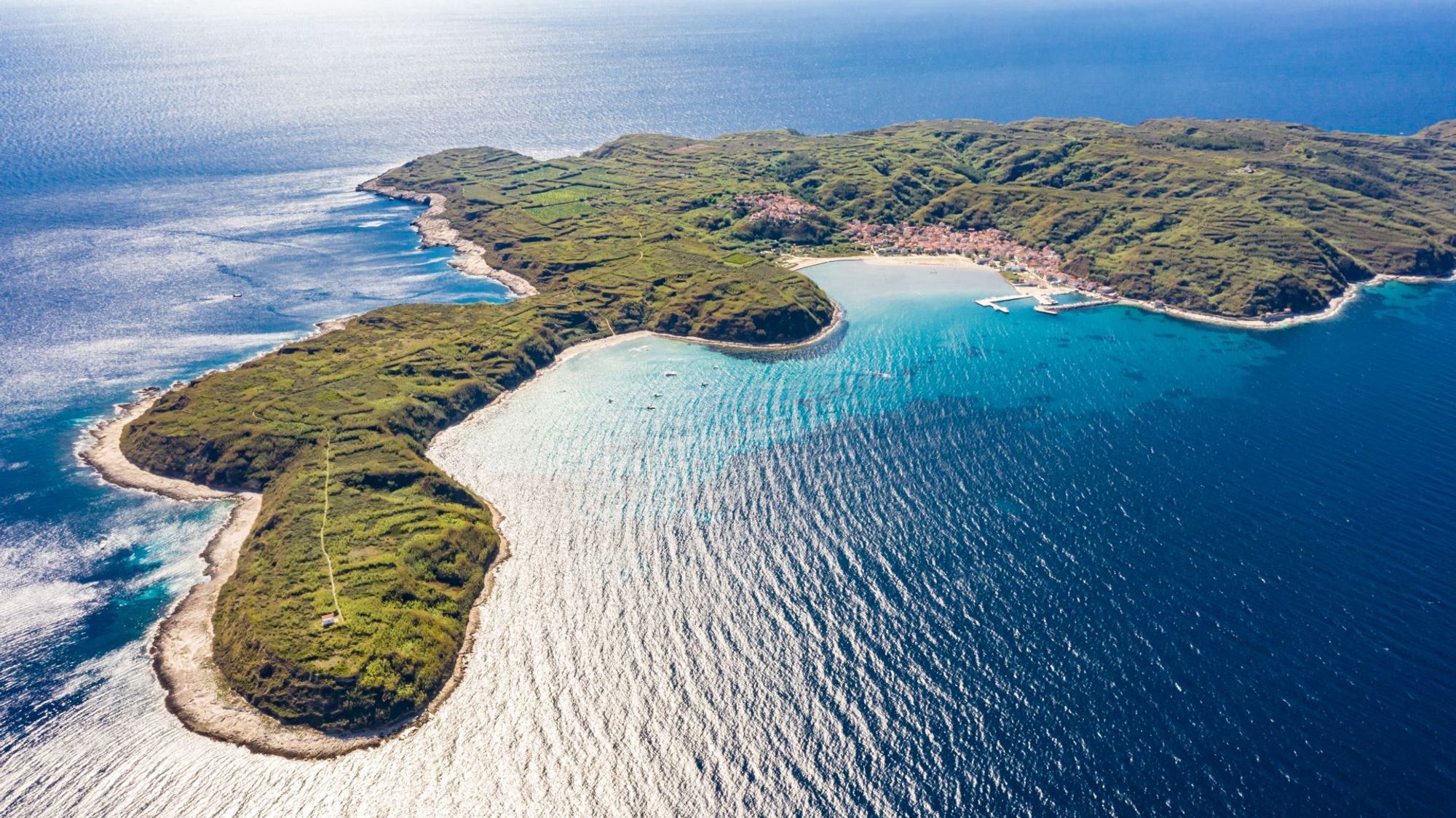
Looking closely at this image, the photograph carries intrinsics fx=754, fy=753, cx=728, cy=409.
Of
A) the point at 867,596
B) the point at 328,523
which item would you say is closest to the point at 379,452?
the point at 328,523

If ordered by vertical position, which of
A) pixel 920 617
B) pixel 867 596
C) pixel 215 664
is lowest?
pixel 215 664

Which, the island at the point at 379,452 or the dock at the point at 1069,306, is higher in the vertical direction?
the dock at the point at 1069,306

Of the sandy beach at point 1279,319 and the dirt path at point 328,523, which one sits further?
the sandy beach at point 1279,319

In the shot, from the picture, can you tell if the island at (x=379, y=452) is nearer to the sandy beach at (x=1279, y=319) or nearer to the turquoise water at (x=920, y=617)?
the sandy beach at (x=1279, y=319)

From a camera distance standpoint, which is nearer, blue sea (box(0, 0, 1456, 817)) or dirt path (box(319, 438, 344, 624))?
blue sea (box(0, 0, 1456, 817))

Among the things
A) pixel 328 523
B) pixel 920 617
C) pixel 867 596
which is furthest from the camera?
pixel 328 523

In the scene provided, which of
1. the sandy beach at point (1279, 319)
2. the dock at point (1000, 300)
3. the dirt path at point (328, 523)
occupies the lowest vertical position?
the dirt path at point (328, 523)

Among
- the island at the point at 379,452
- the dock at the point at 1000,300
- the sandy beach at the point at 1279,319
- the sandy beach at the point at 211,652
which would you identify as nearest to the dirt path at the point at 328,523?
the island at the point at 379,452

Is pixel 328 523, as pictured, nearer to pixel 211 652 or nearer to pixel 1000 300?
pixel 211 652

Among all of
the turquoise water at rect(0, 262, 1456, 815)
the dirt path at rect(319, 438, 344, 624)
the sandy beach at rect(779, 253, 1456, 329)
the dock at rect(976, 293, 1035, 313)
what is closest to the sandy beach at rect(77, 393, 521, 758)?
the turquoise water at rect(0, 262, 1456, 815)

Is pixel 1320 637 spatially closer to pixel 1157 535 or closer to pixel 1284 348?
pixel 1157 535

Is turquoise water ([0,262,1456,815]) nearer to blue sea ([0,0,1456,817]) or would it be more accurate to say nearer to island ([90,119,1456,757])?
blue sea ([0,0,1456,817])
